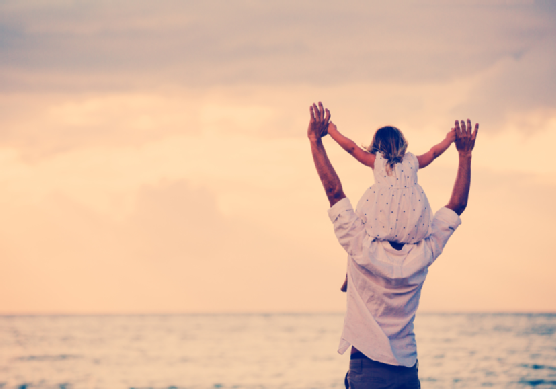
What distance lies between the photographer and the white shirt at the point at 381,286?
7.80 ft

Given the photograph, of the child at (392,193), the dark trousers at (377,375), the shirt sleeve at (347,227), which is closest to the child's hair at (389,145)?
the child at (392,193)

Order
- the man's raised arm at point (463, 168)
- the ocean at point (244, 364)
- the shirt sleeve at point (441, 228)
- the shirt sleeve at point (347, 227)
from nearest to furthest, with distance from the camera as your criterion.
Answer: the shirt sleeve at point (347, 227) < the shirt sleeve at point (441, 228) < the man's raised arm at point (463, 168) < the ocean at point (244, 364)

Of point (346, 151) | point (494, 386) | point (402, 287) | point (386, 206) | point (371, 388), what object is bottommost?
point (494, 386)

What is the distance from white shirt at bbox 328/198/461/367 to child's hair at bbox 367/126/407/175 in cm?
30

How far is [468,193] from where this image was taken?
105 inches

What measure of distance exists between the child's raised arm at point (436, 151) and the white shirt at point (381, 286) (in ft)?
1.03

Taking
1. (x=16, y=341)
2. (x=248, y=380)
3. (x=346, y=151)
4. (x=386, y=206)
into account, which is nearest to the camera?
(x=386, y=206)

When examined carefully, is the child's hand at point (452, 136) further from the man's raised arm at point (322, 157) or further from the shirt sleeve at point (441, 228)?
the man's raised arm at point (322, 157)

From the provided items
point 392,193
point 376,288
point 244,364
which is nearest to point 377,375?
point 376,288

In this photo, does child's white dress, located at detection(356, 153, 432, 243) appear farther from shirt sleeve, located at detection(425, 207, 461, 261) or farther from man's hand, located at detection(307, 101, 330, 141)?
man's hand, located at detection(307, 101, 330, 141)

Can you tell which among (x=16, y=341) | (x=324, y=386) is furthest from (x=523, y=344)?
(x=16, y=341)

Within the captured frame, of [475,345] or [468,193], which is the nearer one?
[468,193]

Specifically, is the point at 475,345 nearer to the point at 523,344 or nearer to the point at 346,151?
the point at 523,344

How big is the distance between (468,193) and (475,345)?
33.7m
